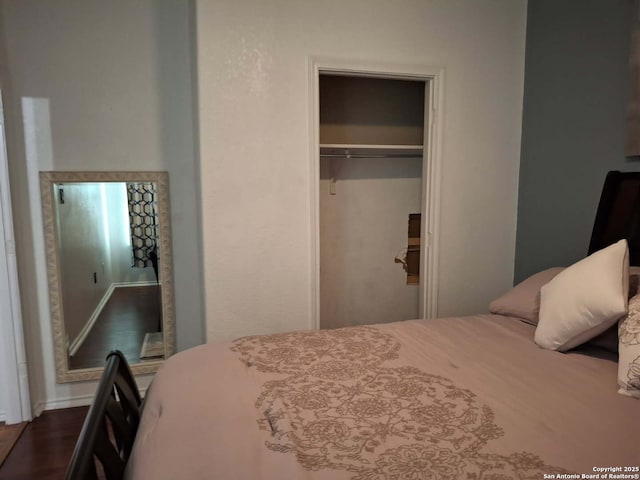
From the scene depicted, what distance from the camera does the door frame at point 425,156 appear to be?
8.40 ft

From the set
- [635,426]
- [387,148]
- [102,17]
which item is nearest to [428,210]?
[387,148]

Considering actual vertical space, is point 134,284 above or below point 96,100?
below

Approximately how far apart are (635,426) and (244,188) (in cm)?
197

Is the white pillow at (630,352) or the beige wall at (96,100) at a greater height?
the beige wall at (96,100)

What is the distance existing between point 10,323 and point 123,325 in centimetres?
59

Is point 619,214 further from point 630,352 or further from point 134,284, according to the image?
point 134,284

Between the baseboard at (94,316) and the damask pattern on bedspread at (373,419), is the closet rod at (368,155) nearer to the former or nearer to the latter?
the baseboard at (94,316)

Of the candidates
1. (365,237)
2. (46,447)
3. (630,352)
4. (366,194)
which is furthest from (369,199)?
(46,447)

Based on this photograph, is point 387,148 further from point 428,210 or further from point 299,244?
point 299,244

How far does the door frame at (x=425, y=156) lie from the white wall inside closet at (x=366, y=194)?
1.59 feet

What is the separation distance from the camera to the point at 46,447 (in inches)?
92.7

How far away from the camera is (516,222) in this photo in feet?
9.77

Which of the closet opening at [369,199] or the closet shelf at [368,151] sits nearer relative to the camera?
the closet shelf at [368,151]

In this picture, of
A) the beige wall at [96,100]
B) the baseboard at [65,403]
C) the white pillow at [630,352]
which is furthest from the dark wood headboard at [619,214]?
the baseboard at [65,403]
